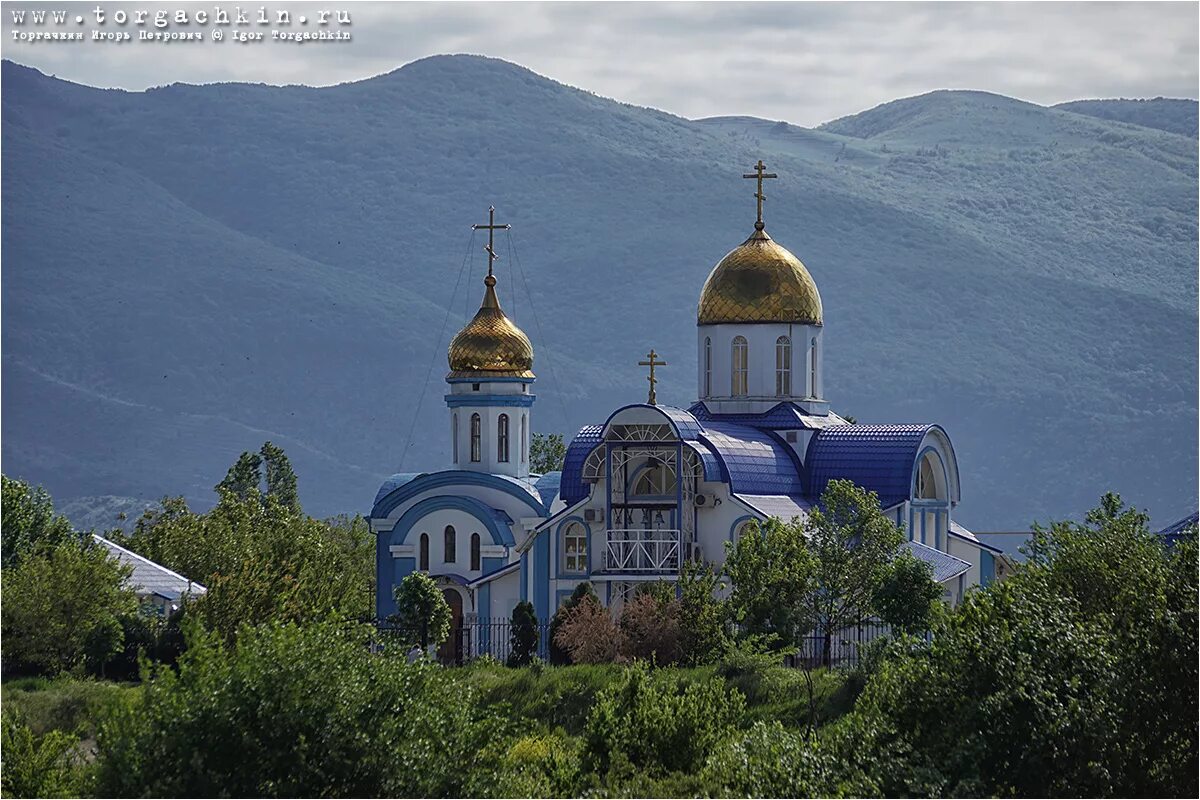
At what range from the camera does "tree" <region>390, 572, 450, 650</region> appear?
4000cm

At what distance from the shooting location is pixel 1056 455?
17262 cm

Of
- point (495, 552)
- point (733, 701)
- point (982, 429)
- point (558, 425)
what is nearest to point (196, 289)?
point (558, 425)

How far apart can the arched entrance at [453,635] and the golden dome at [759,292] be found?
716 cm

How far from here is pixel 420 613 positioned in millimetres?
40031

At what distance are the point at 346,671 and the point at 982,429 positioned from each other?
157 meters

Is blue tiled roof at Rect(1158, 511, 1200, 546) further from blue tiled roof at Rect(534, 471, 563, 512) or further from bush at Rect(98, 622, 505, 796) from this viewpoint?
bush at Rect(98, 622, 505, 796)

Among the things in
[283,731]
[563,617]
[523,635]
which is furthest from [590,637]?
[283,731]

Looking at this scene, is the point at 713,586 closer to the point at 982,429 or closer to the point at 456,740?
the point at 456,740

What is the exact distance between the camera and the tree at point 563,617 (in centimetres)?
3933

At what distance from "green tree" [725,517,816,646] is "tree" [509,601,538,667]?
4989mm

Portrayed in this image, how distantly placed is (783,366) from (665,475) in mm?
4391

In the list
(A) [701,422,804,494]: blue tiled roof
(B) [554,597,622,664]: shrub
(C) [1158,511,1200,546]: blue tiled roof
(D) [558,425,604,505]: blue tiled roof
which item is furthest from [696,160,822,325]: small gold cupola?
(B) [554,597,622,664]: shrub

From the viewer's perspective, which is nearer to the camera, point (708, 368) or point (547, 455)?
point (708, 368)

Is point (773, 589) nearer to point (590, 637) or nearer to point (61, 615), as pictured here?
point (590, 637)
